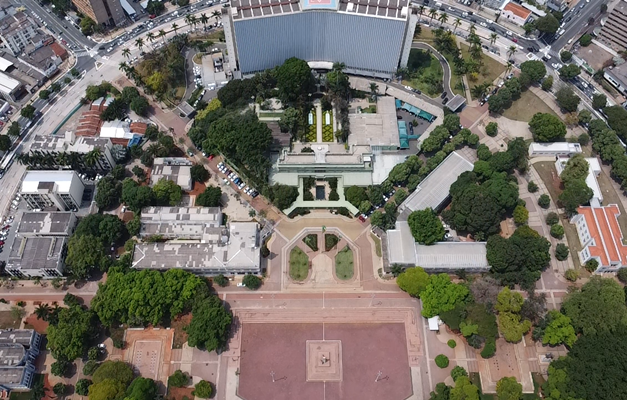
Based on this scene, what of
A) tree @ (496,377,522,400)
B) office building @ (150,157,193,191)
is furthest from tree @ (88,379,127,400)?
tree @ (496,377,522,400)

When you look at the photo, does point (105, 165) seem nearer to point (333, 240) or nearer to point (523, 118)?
point (333, 240)

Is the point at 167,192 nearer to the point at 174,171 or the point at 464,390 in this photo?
the point at 174,171

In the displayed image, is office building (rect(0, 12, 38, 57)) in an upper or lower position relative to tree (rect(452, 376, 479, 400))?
upper

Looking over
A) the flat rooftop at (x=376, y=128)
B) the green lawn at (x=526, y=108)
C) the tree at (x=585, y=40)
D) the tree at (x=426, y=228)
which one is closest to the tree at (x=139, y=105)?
the flat rooftop at (x=376, y=128)

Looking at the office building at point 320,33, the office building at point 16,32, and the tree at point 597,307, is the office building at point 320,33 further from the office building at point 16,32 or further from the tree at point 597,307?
the tree at point 597,307

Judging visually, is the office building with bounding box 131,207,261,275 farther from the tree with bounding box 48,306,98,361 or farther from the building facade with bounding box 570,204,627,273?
the building facade with bounding box 570,204,627,273

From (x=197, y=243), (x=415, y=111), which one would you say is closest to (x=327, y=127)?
(x=415, y=111)
